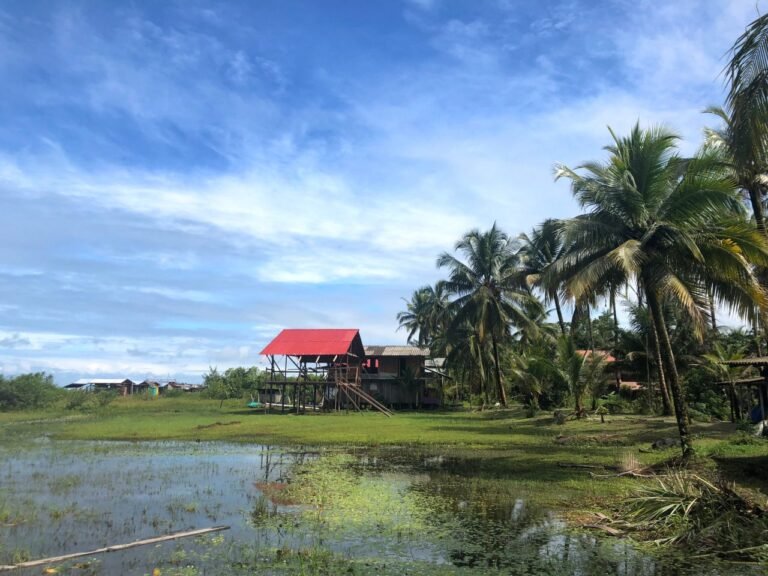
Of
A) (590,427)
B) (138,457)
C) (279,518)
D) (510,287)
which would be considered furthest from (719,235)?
(510,287)

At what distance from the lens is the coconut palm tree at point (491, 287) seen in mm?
33875

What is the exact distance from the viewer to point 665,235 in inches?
502

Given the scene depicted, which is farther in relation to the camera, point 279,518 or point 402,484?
point 402,484

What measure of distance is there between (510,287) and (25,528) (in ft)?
97.8

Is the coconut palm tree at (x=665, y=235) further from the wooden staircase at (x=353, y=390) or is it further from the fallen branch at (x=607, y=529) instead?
the wooden staircase at (x=353, y=390)

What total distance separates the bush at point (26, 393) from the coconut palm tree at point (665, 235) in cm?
4087

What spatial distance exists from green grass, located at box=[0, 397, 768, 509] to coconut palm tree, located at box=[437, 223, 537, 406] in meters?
5.33

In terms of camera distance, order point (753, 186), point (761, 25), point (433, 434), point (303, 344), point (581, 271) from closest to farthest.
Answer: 1. point (761, 25)
2. point (581, 271)
3. point (753, 186)
4. point (433, 434)
5. point (303, 344)

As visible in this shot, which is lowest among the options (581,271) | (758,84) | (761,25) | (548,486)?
(548,486)

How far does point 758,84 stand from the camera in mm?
7418

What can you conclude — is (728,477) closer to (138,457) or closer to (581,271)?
(581,271)

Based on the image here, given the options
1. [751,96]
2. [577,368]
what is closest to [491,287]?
[577,368]

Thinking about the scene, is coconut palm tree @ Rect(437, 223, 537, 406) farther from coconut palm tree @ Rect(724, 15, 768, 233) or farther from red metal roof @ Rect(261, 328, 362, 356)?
coconut palm tree @ Rect(724, 15, 768, 233)

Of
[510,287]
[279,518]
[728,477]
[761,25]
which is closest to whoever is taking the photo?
[761,25]
